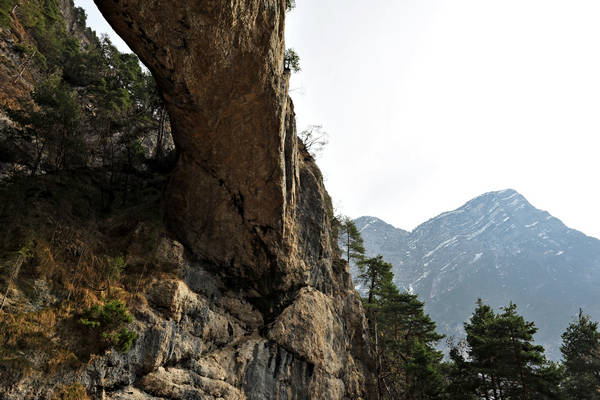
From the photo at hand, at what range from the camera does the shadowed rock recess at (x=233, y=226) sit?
359 inches

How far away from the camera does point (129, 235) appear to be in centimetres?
1197

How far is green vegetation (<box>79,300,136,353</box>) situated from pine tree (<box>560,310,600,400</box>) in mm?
27262

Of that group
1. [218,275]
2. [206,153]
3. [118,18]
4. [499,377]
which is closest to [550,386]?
[499,377]

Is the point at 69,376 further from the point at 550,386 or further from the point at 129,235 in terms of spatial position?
the point at 550,386

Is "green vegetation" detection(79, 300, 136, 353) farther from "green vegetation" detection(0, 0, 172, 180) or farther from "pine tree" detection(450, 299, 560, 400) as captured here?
"pine tree" detection(450, 299, 560, 400)

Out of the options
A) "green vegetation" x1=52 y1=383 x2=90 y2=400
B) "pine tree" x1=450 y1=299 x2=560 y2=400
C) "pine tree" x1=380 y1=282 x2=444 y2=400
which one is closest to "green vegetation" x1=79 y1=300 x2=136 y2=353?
"green vegetation" x1=52 y1=383 x2=90 y2=400

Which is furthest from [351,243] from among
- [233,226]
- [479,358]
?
[233,226]

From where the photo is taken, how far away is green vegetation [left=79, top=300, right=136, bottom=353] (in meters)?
8.36

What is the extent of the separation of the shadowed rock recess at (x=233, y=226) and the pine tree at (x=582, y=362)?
→ 58.2 ft

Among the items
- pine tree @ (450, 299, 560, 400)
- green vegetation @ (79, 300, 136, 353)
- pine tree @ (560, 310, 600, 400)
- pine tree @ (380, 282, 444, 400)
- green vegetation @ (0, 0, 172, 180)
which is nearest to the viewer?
green vegetation @ (79, 300, 136, 353)

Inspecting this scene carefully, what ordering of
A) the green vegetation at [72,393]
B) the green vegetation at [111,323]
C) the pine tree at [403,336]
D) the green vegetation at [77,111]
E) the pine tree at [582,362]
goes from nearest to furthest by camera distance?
the green vegetation at [72,393]
the green vegetation at [111,323]
the green vegetation at [77,111]
the pine tree at [582,362]
the pine tree at [403,336]

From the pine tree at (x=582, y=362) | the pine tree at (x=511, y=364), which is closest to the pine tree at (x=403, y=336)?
the pine tree at (x=511, y=364)

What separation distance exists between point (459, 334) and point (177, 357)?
225423 mm

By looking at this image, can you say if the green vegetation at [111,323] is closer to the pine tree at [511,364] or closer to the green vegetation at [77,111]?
the green vegetation at [77,111]
